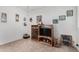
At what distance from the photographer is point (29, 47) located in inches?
71.1

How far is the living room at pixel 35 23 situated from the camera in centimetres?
170

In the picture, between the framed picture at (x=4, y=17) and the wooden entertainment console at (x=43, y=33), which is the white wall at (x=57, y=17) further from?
the framed picture at (x=4, y=17)

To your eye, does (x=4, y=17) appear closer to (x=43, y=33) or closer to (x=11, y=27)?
(x=11, y=27)

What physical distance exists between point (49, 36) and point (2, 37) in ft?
3.21

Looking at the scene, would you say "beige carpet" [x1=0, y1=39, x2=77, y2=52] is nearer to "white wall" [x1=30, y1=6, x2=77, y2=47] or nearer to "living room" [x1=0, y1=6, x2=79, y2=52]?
"living room" [x1=0, y1=6, x2=79, y2=52]

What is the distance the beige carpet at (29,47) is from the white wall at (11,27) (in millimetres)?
109

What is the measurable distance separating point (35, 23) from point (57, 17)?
1.59 feet

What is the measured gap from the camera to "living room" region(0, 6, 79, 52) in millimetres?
1700

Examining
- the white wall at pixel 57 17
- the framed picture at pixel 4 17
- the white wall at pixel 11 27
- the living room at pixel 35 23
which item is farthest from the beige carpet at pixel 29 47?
the framed picture at pixel 4 17

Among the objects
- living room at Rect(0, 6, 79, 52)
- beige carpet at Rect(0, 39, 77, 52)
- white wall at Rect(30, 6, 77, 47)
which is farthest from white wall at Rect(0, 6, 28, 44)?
white wall at Rect(30, 6, 77, 47)
